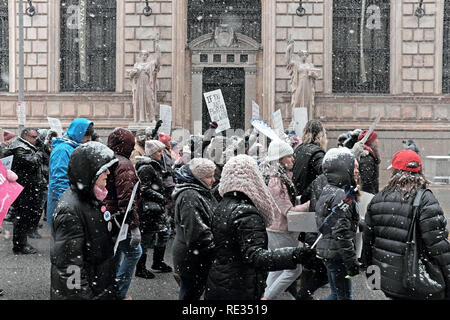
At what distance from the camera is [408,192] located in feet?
14.7

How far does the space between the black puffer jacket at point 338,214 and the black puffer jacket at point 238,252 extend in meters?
0.98

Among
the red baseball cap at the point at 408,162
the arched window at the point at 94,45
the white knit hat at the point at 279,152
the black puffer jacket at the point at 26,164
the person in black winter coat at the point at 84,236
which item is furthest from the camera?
the arched window at the point at 94,45

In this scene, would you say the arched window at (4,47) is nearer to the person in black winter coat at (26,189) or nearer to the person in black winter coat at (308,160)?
the person in black winter coat at (26,189)

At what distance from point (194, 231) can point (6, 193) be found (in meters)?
1.70

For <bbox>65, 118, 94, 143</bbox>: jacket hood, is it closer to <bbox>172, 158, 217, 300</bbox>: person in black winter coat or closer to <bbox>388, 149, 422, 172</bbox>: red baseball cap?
<bbox>172, 158, 217, 300</bbox>: person in black winter coat

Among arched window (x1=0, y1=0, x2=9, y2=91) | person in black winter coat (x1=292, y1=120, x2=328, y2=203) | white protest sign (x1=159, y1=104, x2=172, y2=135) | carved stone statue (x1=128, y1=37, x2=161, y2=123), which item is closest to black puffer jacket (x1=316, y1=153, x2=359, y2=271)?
person in black winter coat (x1=292, y1=120, x2=328, y2=203)

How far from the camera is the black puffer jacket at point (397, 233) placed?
168 inches

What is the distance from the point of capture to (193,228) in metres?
4.93

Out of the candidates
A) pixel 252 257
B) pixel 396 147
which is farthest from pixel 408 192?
pixel 396 147

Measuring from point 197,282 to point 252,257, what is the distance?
135 centimetres

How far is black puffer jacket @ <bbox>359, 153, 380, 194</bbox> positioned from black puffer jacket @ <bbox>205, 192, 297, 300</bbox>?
15.8 feet

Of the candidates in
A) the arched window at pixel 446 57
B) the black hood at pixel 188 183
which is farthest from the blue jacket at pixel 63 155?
the arched window at pixel 446 57

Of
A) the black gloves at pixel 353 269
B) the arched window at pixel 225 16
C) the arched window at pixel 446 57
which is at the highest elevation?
the arched window at pixel 225 16

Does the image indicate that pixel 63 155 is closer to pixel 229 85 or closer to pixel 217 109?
pixel 217 109
